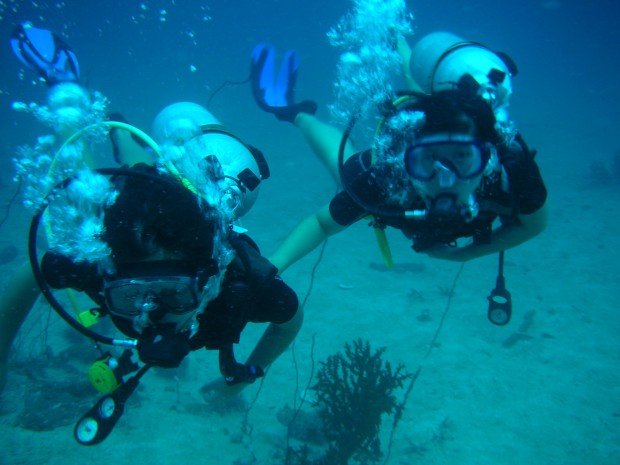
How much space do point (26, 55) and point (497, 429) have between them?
31.5 feet

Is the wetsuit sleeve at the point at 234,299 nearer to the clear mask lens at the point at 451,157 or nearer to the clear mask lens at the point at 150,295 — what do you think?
the clear mask lens at the point at 150,295

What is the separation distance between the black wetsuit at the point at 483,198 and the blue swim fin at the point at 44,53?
537 cm

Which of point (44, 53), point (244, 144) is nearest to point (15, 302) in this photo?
point (244, 144)

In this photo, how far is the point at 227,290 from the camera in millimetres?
2566

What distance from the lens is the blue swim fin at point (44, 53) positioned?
19.6 feet

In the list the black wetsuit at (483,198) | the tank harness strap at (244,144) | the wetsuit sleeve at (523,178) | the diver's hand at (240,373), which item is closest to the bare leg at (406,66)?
the tank harness strap at (244,144)

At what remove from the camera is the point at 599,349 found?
8.20 metres

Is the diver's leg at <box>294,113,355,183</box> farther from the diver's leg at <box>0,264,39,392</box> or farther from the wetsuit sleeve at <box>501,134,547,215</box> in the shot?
the diver's leg at <box>0,264,39,392</box>

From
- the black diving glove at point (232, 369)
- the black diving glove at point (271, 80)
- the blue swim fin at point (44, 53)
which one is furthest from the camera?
the black diving glove at point (271, 80)

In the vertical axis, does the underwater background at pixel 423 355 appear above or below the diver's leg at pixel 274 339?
below

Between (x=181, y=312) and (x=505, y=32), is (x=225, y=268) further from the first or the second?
(x=505, y=32)

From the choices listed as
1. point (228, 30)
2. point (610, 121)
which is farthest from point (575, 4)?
point (228, 30)

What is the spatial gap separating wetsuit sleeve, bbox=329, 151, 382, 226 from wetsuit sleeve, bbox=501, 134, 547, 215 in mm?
1141

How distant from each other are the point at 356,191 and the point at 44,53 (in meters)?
5.74
